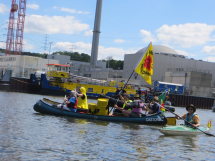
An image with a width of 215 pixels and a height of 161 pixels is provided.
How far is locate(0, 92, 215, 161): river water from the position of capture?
9383 mm

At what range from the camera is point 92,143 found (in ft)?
37.2

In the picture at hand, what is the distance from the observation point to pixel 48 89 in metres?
47.7

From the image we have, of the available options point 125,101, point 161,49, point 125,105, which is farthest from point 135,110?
point 161,49

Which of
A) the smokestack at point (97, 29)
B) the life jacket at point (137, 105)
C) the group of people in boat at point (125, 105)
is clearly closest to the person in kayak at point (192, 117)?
the group of people in boat at point (125, 105)

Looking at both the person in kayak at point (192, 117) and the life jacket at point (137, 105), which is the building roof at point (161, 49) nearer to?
the life jacket at point (137, 105)

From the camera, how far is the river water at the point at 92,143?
30.8 ft

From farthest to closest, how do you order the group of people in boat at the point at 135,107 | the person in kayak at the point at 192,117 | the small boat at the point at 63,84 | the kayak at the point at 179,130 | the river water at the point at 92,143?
1. the small boat at the point at 63,84
2. the group of people in boat at the point at 135,107
3. the person in kayak at the point at 192,117
4. the kayak at the point at 179,130
5. the river water at the point at 92,143

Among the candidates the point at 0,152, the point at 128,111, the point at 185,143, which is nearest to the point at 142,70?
the point at 128,111

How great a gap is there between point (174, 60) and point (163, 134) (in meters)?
68.2

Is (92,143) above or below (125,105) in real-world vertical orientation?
below

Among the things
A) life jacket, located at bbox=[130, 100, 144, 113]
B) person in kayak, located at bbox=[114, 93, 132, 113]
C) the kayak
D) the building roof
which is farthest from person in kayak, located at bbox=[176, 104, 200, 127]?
the building roof

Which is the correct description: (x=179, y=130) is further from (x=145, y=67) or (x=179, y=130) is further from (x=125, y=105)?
(x=145, y=67)

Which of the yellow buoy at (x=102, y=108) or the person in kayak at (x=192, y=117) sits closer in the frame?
the person in kayak at (x=192, y=117)

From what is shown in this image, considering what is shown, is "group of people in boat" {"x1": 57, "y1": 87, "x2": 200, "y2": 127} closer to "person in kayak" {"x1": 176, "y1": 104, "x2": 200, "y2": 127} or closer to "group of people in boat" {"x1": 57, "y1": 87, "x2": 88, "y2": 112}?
"group of people in boat" {"x1": 57, "y1": 87, "x2": 88, "y2": 112}
